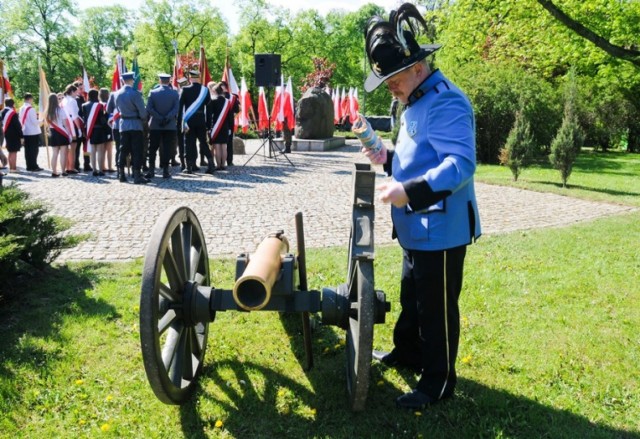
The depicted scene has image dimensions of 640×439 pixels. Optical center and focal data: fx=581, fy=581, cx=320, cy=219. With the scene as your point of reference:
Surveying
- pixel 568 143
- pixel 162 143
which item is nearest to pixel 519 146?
pixel 568 143

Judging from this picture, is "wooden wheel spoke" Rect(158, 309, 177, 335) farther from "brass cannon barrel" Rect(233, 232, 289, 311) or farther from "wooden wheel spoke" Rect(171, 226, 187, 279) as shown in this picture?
"brass cannon barrel" Rect(233, 232, 289, 311)

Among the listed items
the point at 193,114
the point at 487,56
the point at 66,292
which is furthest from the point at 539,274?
the point at 487,56

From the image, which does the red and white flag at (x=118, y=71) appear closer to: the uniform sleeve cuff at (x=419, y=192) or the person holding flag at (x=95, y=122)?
the person holding flag at (x=95, y=122)

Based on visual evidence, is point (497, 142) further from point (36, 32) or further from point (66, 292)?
point (36, 32)

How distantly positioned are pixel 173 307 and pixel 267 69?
13.4m

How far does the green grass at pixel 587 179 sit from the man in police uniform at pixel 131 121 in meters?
7.94

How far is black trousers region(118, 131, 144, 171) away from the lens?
12.1 metres

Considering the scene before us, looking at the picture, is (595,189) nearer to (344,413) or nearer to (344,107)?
(344,413)

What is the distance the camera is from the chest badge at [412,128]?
3.02 meters

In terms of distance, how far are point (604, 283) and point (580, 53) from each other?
17.5 metres

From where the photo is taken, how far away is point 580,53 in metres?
20.6

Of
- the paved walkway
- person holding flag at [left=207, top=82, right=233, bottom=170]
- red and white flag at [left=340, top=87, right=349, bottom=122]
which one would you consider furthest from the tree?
red and white flag at [left=340, top=87, right=349, bottom=122]

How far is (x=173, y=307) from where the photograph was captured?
10.3ft

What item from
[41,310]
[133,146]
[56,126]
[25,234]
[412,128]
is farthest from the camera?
[56,126]
